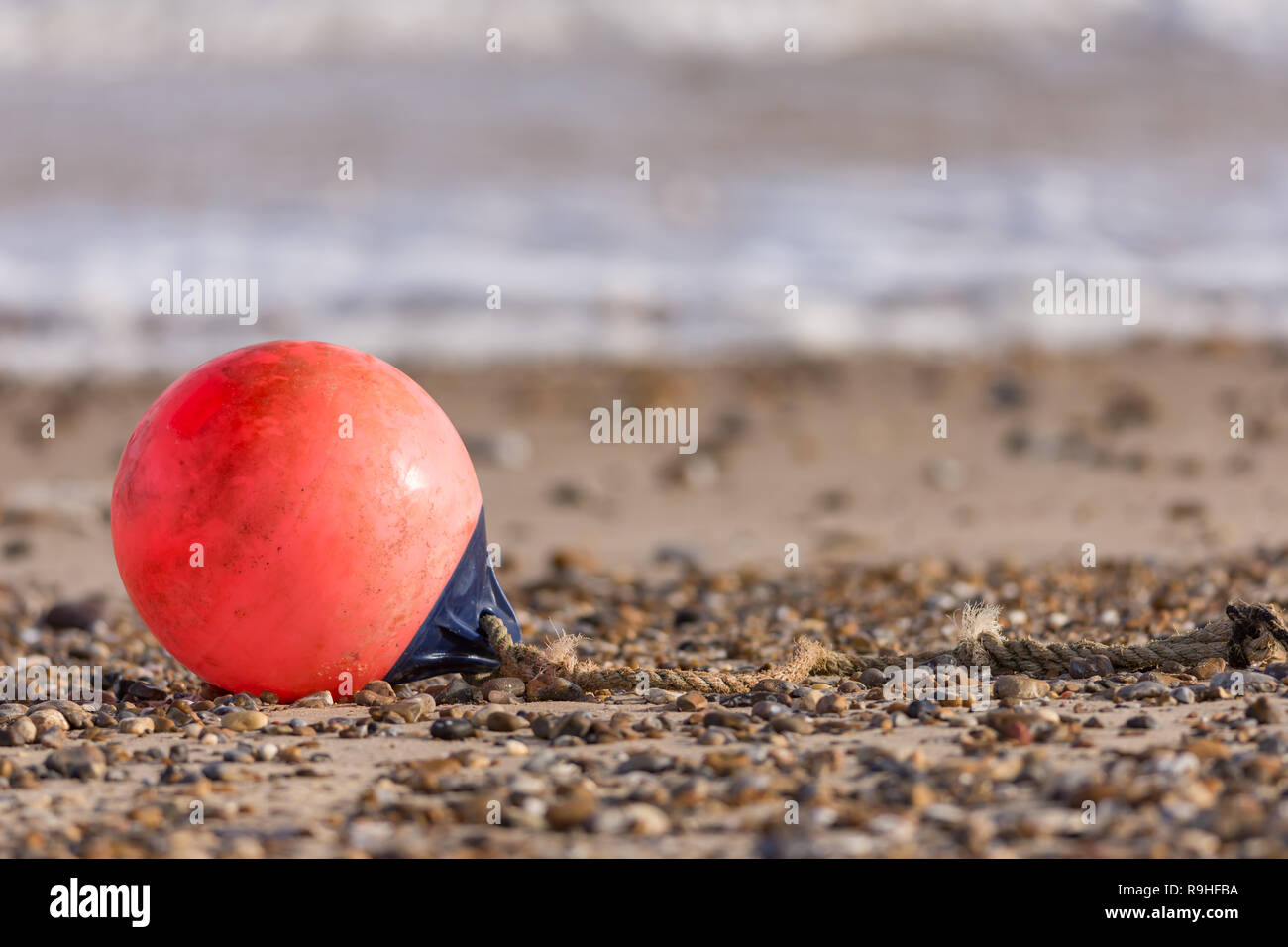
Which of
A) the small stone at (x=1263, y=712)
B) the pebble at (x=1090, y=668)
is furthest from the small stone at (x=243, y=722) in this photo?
the small stone at (x=1263, y=712)

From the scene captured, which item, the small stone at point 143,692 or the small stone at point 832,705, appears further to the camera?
the small stone at point 143,692

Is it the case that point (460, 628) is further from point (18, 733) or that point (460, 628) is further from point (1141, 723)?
point (1141, 723)

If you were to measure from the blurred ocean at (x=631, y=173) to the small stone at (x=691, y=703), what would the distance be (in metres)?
6.91

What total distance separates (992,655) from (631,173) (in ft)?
44.0

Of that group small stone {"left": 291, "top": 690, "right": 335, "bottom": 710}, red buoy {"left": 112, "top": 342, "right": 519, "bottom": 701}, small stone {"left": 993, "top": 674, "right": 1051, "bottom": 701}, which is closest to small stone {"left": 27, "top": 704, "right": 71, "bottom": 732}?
red buoy {"left": 112, "top": 342, "right": 519, "bottom": 701}

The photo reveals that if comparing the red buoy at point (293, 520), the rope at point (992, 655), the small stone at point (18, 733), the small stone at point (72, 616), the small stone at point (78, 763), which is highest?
the red buoy at point (293, 520)

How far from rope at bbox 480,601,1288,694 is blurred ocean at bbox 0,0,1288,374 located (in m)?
6.48

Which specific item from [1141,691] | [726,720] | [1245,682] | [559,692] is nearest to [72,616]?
[559,692]

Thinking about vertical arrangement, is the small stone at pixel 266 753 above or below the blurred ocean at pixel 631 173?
below

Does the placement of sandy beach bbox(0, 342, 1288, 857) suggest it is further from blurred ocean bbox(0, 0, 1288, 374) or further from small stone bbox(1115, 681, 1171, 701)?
blurred ocean bbox(0, 0, 1288, 374)

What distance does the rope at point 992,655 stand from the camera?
→ 14.6ft

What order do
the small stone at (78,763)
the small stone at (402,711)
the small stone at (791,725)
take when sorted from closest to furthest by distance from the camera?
the small stone at (78,763) < the small stone at (791,725) < the small stone at (402,711)

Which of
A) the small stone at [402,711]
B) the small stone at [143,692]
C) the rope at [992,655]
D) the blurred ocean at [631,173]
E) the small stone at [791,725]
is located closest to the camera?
the small stone at [791,725]

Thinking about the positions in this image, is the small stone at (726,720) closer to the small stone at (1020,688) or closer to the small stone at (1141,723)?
the small stone at (1020,688)
